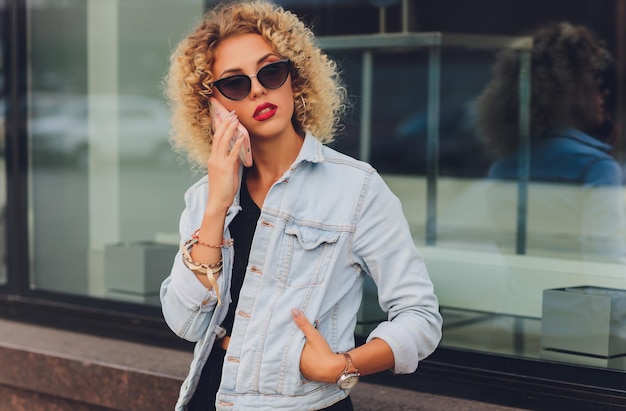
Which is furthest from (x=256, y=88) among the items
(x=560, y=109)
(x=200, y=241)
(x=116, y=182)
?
(x=116, y=182)

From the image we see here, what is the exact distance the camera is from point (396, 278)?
234 cm

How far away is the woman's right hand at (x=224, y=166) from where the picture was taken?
7.78 ft

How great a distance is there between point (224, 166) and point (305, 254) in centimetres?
29

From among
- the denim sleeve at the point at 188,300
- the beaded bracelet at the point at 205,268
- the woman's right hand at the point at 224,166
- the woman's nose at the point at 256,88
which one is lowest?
the denim sleeve at the point at 188,300

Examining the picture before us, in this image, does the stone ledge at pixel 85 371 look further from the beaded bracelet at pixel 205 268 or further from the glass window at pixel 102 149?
the beaded bracelet at pixel 205 268

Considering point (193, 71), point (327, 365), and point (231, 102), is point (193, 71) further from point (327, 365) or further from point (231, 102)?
point (327, 365)

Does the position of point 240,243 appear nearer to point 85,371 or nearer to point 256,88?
point 256,88

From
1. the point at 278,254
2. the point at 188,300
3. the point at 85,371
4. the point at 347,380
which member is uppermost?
the point at 278,254

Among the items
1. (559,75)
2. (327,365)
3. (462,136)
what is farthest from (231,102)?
(462,136)

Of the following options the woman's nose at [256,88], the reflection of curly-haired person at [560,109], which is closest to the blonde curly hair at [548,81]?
the reflection of curly-haired person at [560,109]

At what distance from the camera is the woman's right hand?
2371 mm

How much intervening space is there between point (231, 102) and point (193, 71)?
17 cm

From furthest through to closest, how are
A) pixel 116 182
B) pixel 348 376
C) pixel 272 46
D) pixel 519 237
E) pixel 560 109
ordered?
pixel 116 182, pixel 519 237, pixel 560 109, pixel 272 46, pixel 348 376

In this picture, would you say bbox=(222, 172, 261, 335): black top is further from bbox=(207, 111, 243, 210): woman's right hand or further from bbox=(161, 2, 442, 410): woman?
bbox=(207, 111, 243, 210): woman's right hand
